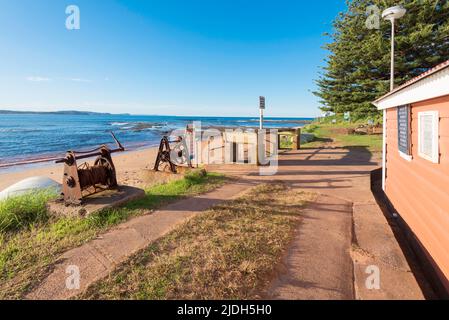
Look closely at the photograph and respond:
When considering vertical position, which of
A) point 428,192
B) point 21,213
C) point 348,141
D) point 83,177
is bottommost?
point 21,213

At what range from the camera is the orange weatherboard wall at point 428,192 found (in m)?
2.90

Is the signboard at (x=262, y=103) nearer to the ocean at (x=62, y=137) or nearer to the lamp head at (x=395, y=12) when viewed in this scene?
the ocean at (x=62, y=137)

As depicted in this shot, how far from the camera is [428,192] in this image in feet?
11.3

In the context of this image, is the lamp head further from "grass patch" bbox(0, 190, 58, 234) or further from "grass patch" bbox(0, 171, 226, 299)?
"grass patch" bbox(0, 190, 58, 234)

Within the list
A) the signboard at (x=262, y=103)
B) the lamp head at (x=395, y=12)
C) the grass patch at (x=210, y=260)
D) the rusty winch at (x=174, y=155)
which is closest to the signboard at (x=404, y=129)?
the grass patch at (x=210, y=260)

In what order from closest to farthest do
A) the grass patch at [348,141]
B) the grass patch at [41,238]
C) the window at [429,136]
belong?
1. the grass patch at [41,238]
2. the window at [429,136]
3. the grass patch at [348,141]

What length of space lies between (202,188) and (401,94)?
452 cm

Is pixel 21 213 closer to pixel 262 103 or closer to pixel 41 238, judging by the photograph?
pixel 41 238

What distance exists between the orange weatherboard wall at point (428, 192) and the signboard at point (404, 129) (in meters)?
0.14

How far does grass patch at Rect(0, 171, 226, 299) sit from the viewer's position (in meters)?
2.53

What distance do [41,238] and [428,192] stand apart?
5.55 metres

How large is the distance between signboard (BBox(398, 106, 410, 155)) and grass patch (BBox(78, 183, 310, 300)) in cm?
230

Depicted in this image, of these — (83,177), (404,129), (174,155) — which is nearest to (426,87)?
(404,129)

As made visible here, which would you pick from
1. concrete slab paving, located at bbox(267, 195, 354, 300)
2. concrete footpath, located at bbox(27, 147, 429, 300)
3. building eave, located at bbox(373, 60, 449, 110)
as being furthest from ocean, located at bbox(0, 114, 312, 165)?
concrete slab paving, located at bbox(267, 195, 354, 300)
